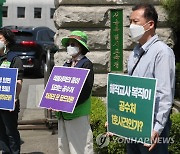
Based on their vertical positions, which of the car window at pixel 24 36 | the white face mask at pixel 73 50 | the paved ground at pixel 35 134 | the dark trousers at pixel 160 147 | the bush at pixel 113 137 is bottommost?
the paved ground at pixel 35 134

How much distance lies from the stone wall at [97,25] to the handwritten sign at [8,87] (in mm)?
1857

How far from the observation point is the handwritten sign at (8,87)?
4.98m

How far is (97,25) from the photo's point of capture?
6727 mm

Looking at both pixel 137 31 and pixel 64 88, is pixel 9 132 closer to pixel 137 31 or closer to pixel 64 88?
pixel 64 88

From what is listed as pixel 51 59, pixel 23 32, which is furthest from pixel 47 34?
pixel 51 59

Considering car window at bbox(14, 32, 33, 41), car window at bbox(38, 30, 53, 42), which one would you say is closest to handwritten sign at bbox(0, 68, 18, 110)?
car window at bbox(14, 32, 33, 41)

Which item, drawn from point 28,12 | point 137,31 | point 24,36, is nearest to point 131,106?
point 137,31

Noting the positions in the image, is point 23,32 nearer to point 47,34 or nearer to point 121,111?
point 47,34

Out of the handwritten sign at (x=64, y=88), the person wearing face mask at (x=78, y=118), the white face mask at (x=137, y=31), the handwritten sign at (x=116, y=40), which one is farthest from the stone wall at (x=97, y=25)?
the white face mask at (x=137, y=31)

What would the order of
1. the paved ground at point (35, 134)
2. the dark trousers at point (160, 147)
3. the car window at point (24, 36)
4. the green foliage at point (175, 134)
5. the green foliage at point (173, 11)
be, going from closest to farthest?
the dark trousers at point (160, 147) → the green foliage at point (175, 134) → the paved ground at point (35, 134) → the green foliage at point (173, 11) → the car window at point (24, 36)

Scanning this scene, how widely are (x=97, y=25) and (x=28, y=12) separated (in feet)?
90.3

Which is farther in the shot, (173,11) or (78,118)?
(173,11)

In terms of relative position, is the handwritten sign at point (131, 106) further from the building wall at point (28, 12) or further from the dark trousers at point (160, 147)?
the building wall at point (28, 12)

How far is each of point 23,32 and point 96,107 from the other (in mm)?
9136
